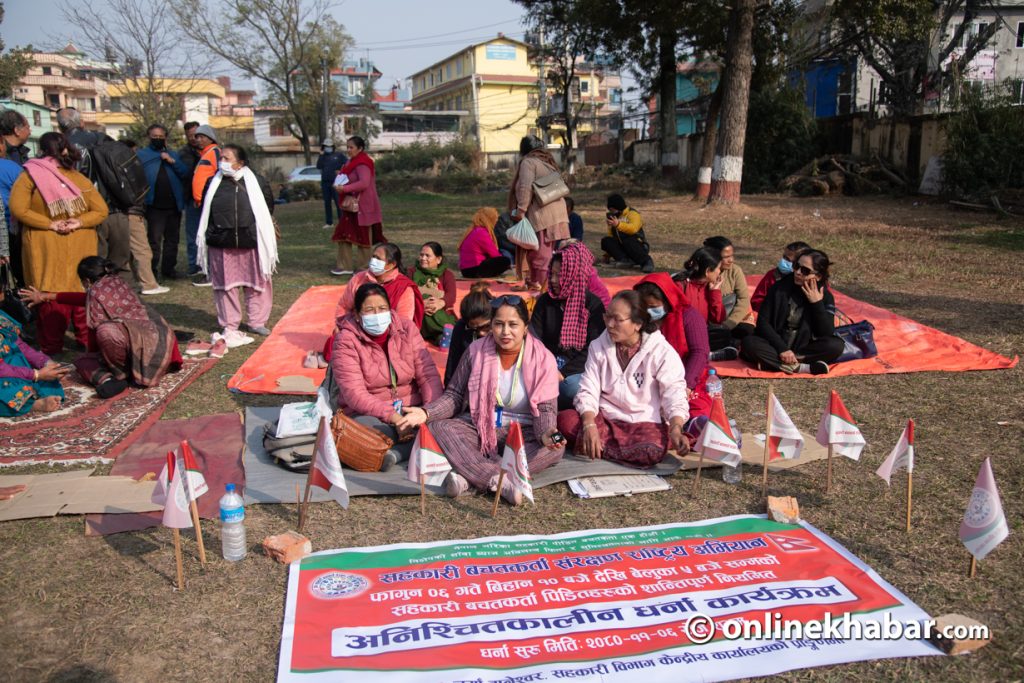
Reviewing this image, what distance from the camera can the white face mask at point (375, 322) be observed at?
15.1 ft

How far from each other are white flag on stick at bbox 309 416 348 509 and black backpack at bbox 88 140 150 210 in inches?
234

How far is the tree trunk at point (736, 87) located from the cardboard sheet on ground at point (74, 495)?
45.2 ft

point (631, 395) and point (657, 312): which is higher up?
point (657, 312)

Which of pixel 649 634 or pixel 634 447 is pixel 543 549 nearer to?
pixel 649 634

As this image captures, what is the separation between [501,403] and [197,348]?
3747mm

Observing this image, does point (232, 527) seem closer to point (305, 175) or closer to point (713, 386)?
point (713, 386)

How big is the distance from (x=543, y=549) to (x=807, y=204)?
52.0 ft

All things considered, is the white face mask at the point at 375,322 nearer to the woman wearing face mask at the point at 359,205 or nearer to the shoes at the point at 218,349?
the shoes at the point at 218,349

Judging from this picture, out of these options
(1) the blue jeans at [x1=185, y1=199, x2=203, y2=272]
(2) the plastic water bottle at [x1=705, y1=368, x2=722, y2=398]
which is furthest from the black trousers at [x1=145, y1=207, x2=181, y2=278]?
(2) the plastic water bottle at [x1=705, y1=368, x2=722, y2=398]

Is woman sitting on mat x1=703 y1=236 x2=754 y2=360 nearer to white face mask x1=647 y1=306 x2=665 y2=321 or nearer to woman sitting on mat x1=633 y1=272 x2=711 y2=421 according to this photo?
woman sitting on mat x1=633 y1=272 x2=711 y2=421

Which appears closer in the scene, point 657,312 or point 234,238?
point 657,312

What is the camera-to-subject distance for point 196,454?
465 centimetres

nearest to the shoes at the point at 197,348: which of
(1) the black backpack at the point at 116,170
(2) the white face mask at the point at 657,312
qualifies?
(1) the black backpack at the point at 116,170

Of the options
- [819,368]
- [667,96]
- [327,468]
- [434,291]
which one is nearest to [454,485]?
[327,468]
